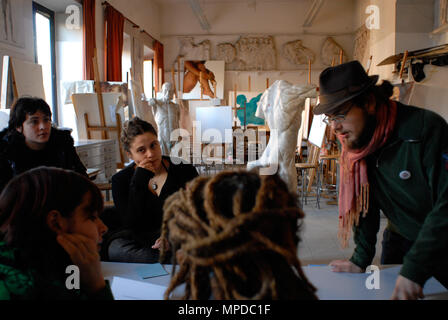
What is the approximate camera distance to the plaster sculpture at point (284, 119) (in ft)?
11.0

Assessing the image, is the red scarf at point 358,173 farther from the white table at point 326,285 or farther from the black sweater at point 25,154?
the black sweater at point 25,154

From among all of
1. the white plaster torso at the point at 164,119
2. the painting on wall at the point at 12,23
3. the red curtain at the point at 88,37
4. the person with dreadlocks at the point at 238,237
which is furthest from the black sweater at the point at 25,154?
the red curtain at the point at 88,37

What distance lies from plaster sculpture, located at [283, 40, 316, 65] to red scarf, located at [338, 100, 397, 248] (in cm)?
993

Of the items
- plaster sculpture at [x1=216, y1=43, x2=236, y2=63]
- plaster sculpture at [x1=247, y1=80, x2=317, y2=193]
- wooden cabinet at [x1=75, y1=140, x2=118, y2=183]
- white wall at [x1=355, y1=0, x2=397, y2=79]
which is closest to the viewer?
plaster sculpture at [x1=247, y1=80, x2=317, y2=193]

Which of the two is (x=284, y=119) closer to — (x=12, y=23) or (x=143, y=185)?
(x=143, y=185)

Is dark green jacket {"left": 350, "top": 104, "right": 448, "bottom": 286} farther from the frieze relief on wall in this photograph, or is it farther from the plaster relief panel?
the plaster relief panel

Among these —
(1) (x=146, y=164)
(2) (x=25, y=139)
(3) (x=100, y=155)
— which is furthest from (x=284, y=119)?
(3) (x=100, y=155)

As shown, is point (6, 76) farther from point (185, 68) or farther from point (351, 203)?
point (185, 68)

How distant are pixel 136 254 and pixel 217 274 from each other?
1.36m

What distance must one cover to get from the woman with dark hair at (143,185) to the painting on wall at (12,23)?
2.99m

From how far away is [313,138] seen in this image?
5.41 metres

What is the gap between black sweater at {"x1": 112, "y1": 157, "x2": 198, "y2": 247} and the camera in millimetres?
2057

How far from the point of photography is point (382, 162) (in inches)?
53.8

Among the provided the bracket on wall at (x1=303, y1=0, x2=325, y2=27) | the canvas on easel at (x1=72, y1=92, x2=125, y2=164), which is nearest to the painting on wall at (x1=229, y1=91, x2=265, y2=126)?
the bracket on wall at (x1=303, y1=0, x2=325, y2=27)
